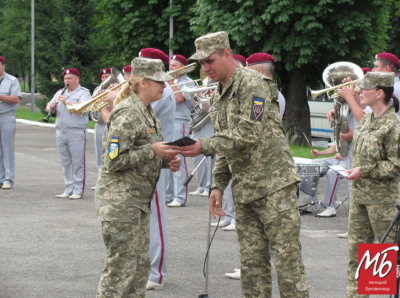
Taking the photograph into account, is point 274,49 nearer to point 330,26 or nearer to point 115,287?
point 330,26

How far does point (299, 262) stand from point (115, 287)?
1.30 m

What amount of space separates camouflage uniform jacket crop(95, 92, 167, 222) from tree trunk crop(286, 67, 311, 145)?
1582 centimetres

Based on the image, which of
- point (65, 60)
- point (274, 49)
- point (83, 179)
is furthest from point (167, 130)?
point (65, 60)

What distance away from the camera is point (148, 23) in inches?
1099

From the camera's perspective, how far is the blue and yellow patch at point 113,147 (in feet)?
14.1

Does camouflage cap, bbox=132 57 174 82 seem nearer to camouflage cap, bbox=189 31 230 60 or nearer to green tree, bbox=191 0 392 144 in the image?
camouflage cap, bbox=189 31 230 60

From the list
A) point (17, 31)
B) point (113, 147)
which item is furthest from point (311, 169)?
point (17, 31)

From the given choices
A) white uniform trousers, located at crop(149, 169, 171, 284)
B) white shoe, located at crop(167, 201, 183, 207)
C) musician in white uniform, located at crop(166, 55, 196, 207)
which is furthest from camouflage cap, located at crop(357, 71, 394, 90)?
white shoe, located at crop(167, 201, 183, 207)

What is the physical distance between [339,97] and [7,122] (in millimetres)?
6436

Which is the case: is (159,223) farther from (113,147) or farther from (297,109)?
(297,109)

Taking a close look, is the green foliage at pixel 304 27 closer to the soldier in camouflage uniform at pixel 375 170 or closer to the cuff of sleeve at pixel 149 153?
the soldier in camouflage uniform at pixel 375 170

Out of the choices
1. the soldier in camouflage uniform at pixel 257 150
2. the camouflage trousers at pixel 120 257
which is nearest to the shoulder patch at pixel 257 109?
the soldier in camouflage uniform at pixel 257 150

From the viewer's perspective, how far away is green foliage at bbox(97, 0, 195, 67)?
27.1m

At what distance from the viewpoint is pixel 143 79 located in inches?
180
